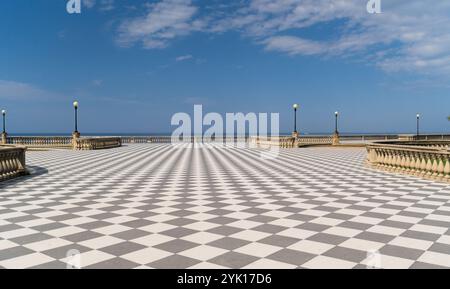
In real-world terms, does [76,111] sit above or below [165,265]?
above

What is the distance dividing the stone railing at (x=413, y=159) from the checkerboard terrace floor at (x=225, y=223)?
1.00 meters

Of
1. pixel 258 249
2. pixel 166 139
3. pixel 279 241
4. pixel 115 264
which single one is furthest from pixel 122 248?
pixel 166 139

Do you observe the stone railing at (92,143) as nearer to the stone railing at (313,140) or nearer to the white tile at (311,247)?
the stone railing at (313,140)

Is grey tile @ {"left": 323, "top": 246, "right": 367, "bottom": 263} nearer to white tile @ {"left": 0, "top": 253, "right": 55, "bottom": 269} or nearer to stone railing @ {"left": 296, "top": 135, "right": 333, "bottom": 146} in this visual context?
white tile @ {"left": 0, "top": 253, "right": 55, "bottom": 269}

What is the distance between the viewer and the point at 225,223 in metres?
7.26

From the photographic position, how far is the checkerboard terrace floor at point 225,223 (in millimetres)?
5246

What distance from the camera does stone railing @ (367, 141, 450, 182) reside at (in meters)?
13.0

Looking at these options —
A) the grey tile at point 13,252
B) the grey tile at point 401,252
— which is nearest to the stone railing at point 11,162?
the grey tile at point 13,252

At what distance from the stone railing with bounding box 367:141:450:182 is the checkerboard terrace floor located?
100 centimetres

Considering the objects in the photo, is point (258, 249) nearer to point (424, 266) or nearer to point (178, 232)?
point (178, 232)

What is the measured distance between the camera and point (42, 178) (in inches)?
549
